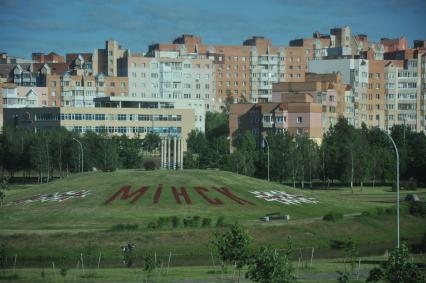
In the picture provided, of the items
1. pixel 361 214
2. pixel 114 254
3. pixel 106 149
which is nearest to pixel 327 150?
pixel 106 149

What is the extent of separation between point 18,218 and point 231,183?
99.6 ft

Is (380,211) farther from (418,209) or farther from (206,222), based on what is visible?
(206,222)

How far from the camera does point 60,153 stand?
538 feet

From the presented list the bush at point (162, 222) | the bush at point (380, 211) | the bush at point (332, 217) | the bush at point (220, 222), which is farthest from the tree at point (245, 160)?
the bush at point (162, 222)

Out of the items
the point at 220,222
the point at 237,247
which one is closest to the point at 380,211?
the point at 220,222

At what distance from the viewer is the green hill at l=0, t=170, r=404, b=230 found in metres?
102

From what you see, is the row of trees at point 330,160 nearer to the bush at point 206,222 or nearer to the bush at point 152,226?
the bush at point 206,222

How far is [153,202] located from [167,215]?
664 cm

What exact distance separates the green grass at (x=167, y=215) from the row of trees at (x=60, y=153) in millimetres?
30614

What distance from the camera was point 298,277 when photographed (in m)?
70.0

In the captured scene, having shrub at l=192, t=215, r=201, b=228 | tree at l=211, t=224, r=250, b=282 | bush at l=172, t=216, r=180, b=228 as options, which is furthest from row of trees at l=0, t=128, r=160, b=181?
tree at l=211, t=224, r=250, b=282

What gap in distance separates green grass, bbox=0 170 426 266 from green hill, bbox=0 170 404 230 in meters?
0.11

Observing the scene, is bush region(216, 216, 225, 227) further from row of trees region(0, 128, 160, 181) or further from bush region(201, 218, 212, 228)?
row of trees region(0, 128, 160, 181)

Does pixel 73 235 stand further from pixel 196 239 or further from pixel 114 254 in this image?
pixel 196 239
